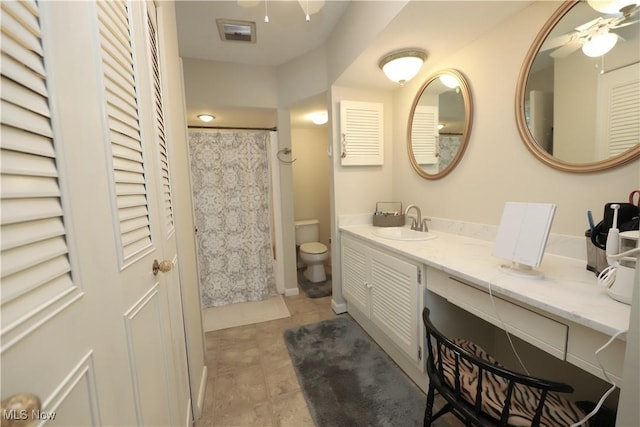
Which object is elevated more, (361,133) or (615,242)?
(361,133)

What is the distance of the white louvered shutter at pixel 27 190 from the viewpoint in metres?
0.32

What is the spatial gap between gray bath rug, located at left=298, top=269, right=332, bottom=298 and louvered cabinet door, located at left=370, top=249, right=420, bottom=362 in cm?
113

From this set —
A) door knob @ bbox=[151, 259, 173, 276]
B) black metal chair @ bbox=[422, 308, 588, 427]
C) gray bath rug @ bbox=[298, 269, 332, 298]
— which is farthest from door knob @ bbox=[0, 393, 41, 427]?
gray bath rug @ bbox=[298, 269, 332, 298]

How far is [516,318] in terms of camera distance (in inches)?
36.2

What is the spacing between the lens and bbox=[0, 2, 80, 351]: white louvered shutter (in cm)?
32

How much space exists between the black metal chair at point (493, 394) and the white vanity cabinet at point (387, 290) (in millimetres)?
347

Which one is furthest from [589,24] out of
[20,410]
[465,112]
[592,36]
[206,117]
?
[206,117]

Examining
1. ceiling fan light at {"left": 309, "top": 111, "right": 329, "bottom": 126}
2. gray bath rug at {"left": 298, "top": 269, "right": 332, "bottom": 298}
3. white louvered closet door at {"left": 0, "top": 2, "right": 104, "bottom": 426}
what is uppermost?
ceiling fan light at {"left": 309, "top": 111, "right": 329, "bottom": 126}

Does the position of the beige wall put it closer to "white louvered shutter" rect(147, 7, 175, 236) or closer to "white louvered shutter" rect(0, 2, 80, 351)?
"white louvered shutter" rect(147, 7, 175, 236)

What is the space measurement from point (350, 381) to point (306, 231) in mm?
2166

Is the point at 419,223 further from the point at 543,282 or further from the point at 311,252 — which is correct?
the point at 311,252

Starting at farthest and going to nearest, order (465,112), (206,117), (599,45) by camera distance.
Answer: (206,117)
(465,112)
(599,45)

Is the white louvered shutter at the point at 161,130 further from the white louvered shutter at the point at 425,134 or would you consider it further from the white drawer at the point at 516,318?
the white louvered shutter at the point at 425,134

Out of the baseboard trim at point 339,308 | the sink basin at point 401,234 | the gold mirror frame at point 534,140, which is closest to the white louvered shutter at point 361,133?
the sink basin at point 401,234
